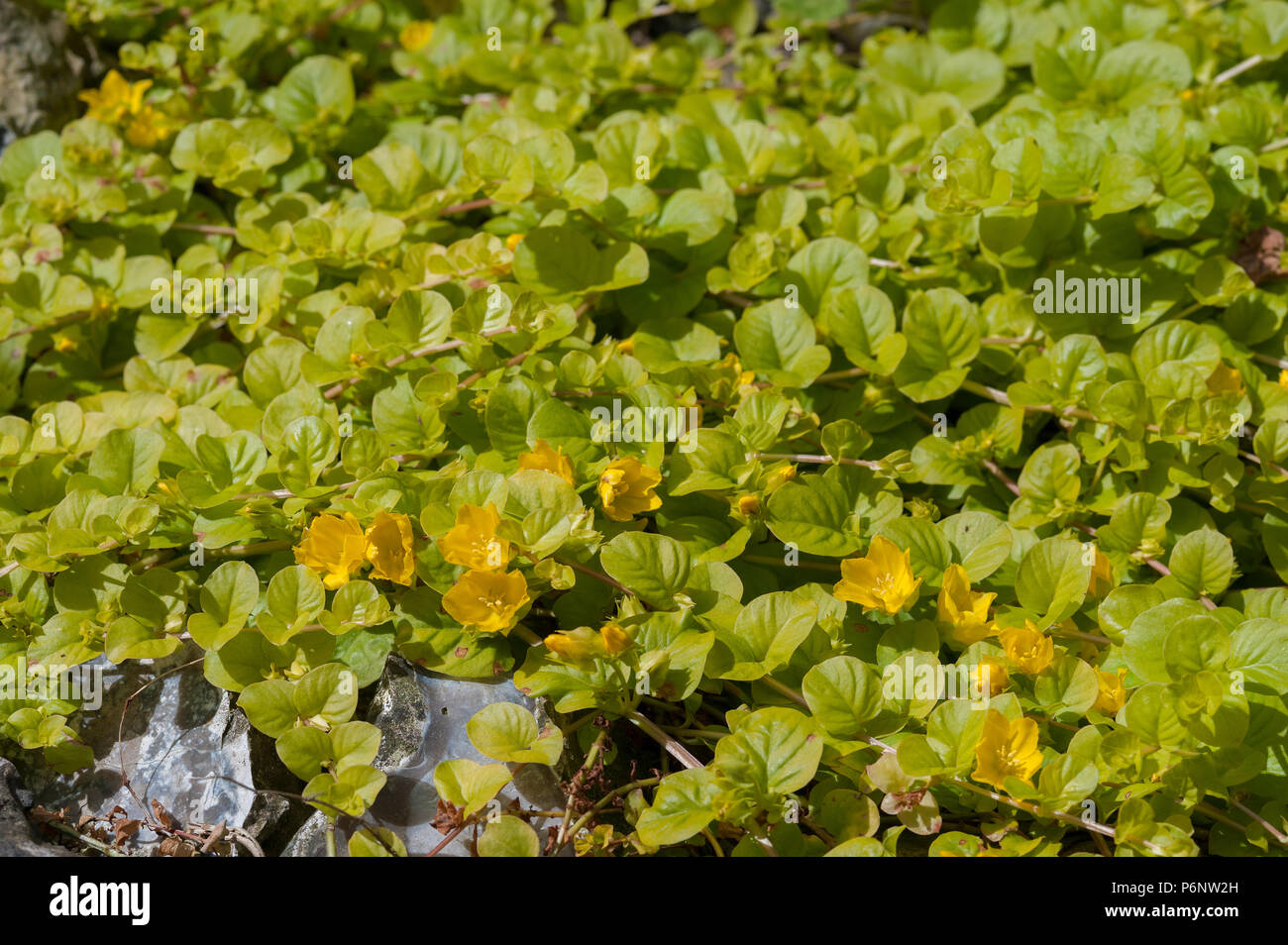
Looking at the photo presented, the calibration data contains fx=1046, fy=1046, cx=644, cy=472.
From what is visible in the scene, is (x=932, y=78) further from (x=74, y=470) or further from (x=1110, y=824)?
(x=74, y=470)

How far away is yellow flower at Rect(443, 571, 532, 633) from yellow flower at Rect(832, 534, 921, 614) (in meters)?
0.65

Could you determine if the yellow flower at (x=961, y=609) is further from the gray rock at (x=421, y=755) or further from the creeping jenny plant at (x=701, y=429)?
the gray rock at (x=421, y=755)

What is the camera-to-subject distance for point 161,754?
2.17m

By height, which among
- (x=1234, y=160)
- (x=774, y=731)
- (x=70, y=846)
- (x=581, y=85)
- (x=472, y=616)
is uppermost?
(x=581, y=85)

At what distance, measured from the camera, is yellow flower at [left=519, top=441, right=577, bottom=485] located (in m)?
2.26

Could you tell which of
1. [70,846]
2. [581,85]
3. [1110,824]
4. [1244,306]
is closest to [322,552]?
[70,846]

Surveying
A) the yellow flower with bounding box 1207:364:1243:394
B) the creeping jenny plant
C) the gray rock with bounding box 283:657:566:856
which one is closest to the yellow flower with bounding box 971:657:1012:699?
the creeping jenny plant

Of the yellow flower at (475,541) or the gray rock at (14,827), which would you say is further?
the yellow flower at (475,541)

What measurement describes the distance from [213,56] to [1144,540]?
3.27 m

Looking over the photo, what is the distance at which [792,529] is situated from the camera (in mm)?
2291

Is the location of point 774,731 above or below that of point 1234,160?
below

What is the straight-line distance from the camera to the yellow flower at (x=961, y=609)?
85.2 inches

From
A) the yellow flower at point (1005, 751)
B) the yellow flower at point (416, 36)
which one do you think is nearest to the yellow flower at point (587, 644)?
the yellow flower at point (1005, 751)

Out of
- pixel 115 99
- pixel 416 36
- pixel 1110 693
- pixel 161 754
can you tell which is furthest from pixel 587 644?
pixel 416 36
